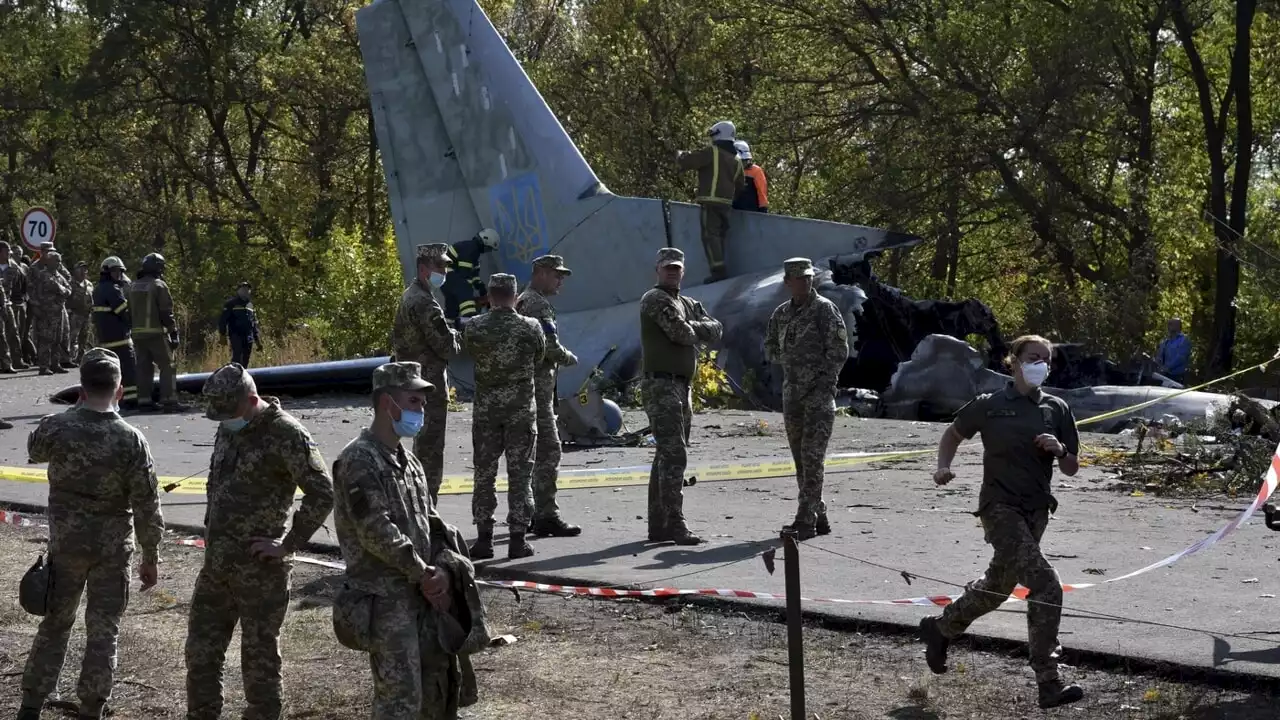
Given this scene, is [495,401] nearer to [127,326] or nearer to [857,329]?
[857,329]

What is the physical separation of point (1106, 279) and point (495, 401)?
19866 millimetres

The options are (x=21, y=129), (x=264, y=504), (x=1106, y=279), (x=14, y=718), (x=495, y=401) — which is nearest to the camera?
(x=264, y=504)

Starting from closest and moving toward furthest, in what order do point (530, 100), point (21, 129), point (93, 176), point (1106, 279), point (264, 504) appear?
point (264, 504) → point (530, 100) → point (1106, 279) → point (93, 176) → point (21, 129)

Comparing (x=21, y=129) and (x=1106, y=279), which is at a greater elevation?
(x=21, y=129)

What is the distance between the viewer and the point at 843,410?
17422 mm

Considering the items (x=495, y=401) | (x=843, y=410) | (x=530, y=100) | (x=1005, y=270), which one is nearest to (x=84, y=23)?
(x=1005, y=270)

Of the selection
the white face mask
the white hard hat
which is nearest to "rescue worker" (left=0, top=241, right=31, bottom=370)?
the white hard hat

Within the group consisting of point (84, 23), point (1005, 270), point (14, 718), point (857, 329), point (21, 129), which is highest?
point (84, 23)

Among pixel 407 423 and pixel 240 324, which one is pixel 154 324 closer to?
pixel 240 324

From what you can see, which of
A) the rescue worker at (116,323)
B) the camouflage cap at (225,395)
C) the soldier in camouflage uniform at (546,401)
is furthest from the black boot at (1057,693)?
the rescue worker at (116,323)

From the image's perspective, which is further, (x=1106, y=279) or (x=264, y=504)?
(x=1106, y=279)

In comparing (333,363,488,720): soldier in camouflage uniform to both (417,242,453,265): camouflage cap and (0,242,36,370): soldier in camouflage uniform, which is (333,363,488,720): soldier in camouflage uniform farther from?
(0,242,36,370): soldier in camouflage uniform

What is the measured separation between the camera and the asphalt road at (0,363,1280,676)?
763 centimetres

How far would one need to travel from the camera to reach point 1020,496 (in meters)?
6.68
